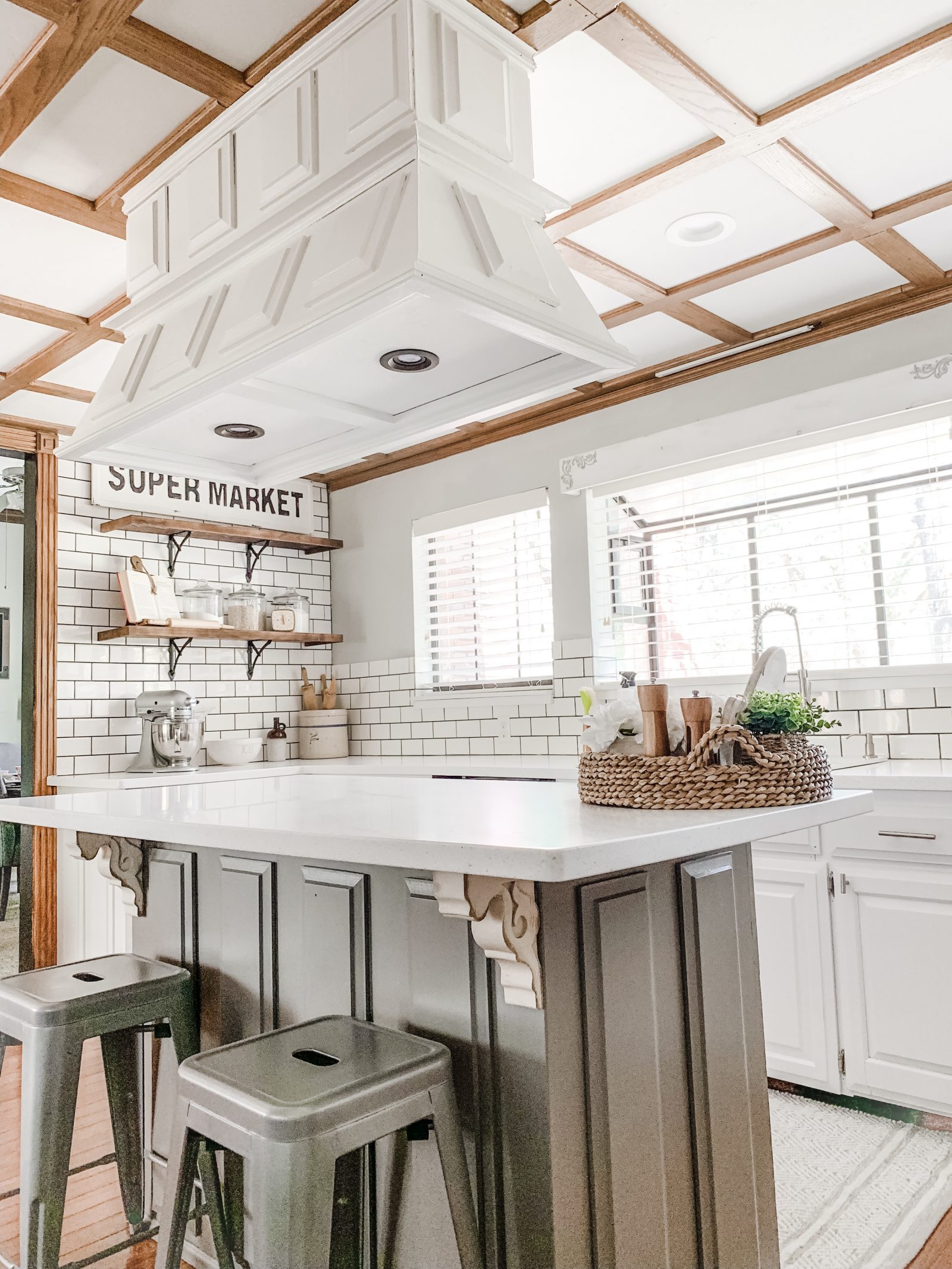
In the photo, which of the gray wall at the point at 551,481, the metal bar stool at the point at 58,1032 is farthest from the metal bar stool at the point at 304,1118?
the gray wall at the point at 551,481

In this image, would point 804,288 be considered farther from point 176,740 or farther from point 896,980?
point 176,740

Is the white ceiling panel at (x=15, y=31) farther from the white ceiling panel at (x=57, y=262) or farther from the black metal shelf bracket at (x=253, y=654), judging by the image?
the black metal shelf bracket at (x=253, y=654)

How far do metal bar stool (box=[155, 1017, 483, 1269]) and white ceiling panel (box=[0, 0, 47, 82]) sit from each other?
1.91 meters

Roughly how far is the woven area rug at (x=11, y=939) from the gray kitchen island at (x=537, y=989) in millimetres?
2396

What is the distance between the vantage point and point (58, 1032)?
171cm

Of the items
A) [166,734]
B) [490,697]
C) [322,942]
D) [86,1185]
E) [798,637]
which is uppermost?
[798,637]

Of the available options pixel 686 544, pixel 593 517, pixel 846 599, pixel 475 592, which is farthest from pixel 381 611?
pixel 846 599

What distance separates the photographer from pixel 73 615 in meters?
4.08

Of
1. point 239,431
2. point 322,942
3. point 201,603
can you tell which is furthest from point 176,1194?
point 201,603

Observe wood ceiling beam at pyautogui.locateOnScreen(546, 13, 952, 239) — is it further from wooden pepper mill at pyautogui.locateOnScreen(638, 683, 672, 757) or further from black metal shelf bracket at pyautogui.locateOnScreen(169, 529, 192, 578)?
black metal shelf bracket at pyautogui.locateOnScreen(169, 529, 192, 578)

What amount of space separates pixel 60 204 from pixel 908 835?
2.81 meters

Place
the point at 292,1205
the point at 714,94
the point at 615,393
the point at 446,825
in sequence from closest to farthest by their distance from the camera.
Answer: the point at 292,1205
the point at 446,825
the point at 714,94
the point at 615,393

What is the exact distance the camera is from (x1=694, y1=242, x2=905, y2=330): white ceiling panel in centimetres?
A: 295

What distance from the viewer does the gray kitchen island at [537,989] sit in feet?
4.23
